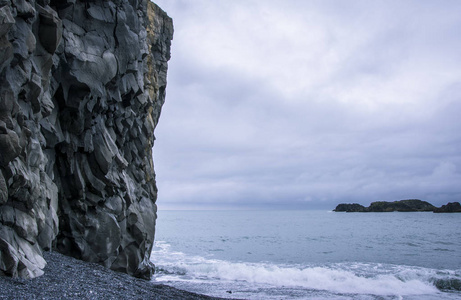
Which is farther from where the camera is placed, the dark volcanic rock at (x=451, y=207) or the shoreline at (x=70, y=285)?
→ the dark volcanic rock at (x=451, y=207)

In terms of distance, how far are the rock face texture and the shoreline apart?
2.16 feet

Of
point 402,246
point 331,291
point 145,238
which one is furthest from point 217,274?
point 402,246

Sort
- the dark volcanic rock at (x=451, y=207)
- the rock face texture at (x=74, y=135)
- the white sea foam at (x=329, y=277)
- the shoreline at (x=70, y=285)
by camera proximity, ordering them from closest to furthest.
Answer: the shoreline at (x=70, y=285) < the rock face texture at (x=74, y=135) < the white sea foam at (x=329, y=277) < the dark volcanic rock at (x=451, y=207)

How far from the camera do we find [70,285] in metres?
13.3

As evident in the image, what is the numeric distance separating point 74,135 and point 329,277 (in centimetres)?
2276

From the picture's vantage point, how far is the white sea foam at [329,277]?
26594mm

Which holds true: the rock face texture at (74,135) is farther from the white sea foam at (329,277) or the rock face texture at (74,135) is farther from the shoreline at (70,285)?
the white sea foam at (329,277)

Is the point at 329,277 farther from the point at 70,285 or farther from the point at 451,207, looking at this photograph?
the point at 451,207

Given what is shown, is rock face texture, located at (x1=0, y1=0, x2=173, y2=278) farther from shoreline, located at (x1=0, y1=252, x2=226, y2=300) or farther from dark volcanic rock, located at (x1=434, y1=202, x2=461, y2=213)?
dark volcanic rock, located at (x1=434, y1=202, x2=461, y2=213)

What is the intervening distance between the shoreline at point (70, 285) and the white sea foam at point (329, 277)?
1219 centimetres

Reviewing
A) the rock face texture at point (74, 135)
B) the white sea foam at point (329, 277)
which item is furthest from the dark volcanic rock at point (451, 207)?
the rock face texture at point (74, 135)

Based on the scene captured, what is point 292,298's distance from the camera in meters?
22.8

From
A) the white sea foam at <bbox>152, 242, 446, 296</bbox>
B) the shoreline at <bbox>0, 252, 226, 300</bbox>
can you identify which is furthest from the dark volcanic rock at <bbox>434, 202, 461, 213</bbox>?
the shoreline at <bbox>0, 252, 226, 300</bbox>

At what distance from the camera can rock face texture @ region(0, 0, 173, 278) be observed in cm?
1370
